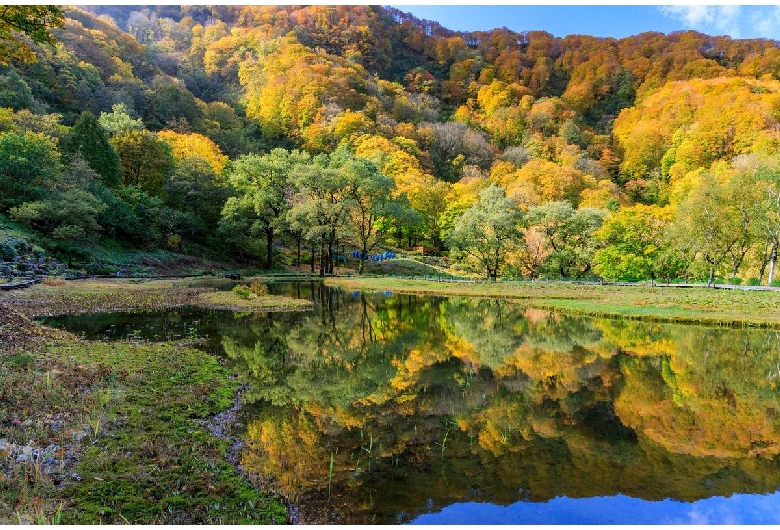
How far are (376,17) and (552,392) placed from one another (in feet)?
605

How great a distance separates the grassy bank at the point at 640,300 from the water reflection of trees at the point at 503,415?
16.0 feet

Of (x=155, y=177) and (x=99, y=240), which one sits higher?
(x=155, y=177)

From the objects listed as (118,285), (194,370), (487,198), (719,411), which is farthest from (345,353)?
(487,198)

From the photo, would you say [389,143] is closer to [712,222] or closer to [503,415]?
[712,222]

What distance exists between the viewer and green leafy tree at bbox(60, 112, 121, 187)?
5075 centimetres

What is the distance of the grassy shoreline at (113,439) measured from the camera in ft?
19.4

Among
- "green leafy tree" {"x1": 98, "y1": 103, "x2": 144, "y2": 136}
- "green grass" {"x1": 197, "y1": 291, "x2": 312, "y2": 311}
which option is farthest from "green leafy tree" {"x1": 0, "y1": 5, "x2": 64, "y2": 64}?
"green leafy tree" {"x1": 98, "y1": 103, "x2": 144, "y2": 136}

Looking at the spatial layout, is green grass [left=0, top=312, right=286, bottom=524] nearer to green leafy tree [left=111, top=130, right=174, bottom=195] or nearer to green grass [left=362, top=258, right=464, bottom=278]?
green grass [left=362, top=258, right=464, bottom=278]

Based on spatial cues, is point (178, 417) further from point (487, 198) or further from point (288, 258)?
point (288, 258)

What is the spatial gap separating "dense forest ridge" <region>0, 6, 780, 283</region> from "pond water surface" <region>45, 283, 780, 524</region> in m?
14.0

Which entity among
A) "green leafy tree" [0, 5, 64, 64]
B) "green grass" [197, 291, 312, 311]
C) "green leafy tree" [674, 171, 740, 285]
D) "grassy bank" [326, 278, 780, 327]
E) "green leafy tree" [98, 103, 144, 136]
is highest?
"green leafy tree" [98, 103, 144, 136]

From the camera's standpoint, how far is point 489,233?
167ft

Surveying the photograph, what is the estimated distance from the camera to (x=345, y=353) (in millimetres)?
16938

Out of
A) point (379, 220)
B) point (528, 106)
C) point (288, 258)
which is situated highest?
point (528, 106)
